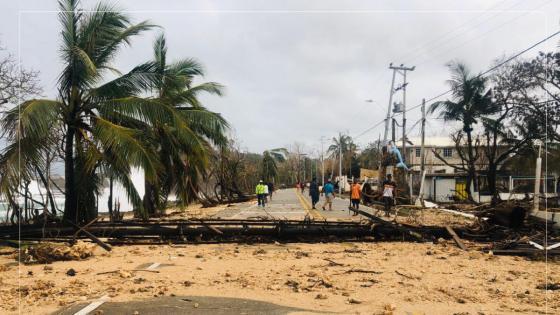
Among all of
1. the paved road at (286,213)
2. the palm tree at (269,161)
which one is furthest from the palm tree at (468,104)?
the palm tree at (269,161)

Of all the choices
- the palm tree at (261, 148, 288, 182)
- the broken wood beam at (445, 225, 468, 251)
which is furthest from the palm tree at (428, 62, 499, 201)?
the palm tree at (261, 148, 288, 182)

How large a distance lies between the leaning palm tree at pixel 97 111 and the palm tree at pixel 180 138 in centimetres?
320

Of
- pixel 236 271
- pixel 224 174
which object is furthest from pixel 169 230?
pixel 224 174

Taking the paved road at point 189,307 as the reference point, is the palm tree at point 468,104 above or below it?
above

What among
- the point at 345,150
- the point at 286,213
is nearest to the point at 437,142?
the point at 345,150

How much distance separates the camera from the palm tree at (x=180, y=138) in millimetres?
20841

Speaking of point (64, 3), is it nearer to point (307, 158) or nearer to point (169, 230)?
point (169, 230)

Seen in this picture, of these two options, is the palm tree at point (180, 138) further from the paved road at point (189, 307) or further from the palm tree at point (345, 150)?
the palm tree at point (345, 150)

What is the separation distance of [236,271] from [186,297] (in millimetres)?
2238

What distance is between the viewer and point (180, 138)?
20078 mm

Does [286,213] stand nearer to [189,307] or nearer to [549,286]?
[549,286]

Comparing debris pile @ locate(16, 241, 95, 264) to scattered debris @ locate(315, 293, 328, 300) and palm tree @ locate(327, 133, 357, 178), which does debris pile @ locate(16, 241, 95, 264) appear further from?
palm tree @ locate(327, 133, 357, 178)

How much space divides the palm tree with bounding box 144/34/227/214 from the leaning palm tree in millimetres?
3202

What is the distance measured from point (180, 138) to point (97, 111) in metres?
4.59
